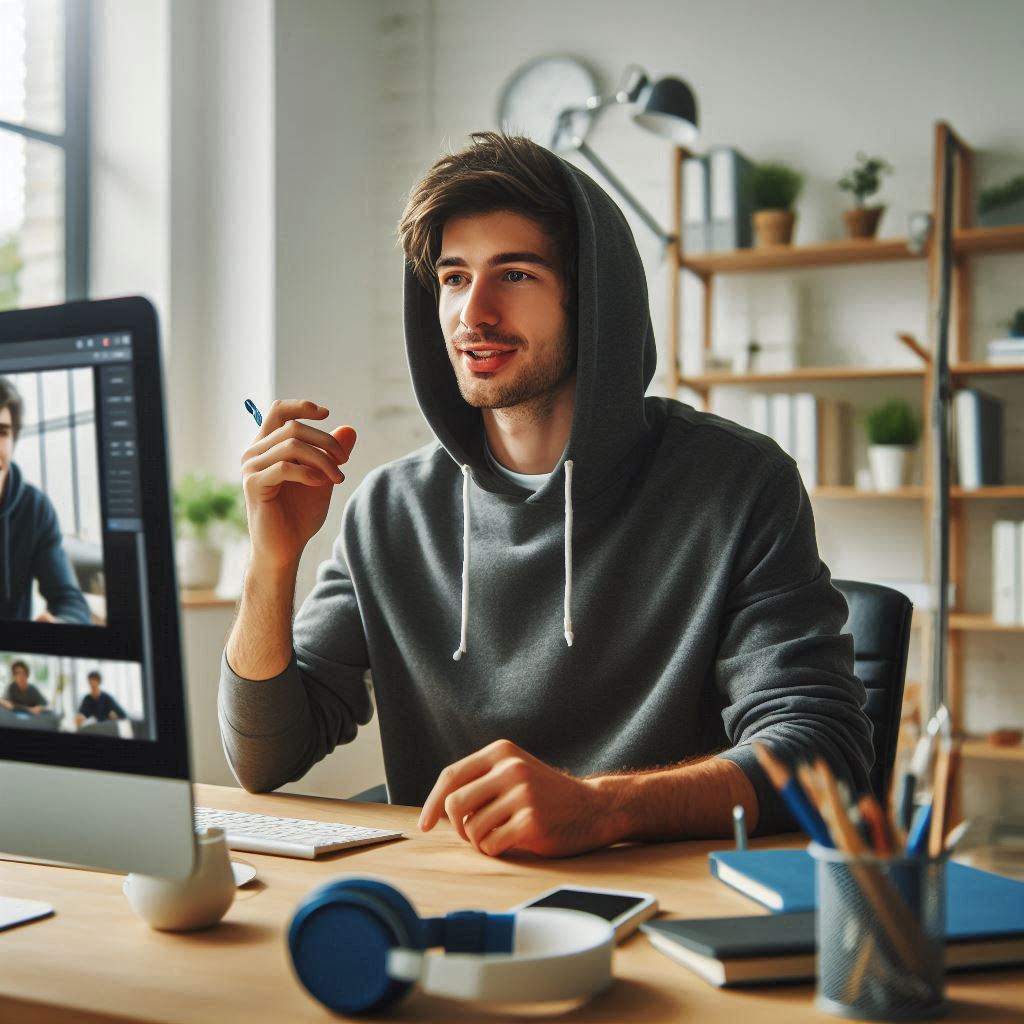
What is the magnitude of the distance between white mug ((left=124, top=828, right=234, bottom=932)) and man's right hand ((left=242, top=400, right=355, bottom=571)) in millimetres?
483

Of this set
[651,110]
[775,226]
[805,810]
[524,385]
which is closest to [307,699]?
[524,385]

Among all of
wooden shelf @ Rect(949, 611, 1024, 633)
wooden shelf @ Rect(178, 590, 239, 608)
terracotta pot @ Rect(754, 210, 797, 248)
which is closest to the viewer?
wooden shelf @ Rect(178, 590, 239, 608)

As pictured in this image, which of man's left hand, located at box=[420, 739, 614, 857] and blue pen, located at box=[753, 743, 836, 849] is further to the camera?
man's left hand, located at box=[420, 739, 614, 857]

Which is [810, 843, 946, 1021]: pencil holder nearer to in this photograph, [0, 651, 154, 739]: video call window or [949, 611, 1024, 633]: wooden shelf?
[0, 651, 154, 739]: video call window

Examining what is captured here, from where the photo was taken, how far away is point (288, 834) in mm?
1101

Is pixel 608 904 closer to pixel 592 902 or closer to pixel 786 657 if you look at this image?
pixel 592 902

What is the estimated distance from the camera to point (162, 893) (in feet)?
2.65

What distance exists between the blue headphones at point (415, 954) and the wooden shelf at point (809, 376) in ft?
9.44

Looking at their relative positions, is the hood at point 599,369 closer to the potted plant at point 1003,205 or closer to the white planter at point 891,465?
the white planter at point 891,465

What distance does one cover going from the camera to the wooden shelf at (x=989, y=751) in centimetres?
320

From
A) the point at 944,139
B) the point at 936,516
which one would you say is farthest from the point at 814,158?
the point at 936,516

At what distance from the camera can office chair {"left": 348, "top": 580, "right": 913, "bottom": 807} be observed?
1450 mm

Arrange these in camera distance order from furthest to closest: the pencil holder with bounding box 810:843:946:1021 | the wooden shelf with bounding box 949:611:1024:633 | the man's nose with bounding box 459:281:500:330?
the wooden shelf with bounding box 949:611:1024:633
the man's nose with bounding box 459:281:500:330
the pencil holder with bounding box 810:843:946:1021

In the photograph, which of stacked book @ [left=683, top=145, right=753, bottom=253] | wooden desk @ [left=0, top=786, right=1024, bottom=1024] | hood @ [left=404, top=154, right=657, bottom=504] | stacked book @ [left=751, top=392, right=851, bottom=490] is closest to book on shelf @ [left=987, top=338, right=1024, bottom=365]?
stacked book @ [left=751, top=392, right=851, bottom=490]
